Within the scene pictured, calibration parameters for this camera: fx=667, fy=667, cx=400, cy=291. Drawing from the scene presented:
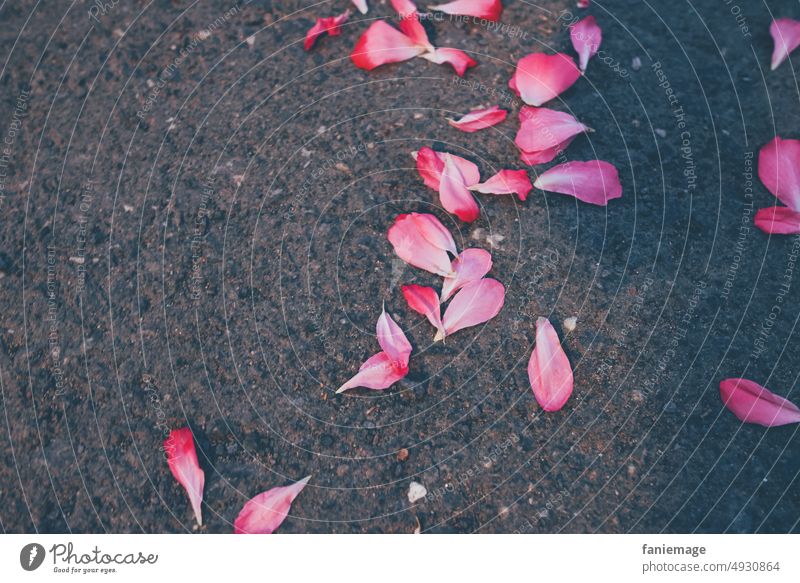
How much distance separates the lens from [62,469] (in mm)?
994

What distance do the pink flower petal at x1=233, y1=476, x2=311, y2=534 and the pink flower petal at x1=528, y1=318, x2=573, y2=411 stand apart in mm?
368

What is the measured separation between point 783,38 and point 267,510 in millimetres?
1280

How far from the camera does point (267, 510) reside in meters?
0.95

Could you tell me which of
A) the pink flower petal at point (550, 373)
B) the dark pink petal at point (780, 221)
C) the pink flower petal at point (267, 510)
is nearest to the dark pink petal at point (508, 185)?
the pink flower petal at point (550, 373)

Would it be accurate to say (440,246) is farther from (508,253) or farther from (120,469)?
(120,469)

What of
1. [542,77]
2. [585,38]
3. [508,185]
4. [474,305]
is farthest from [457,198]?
[585,38]

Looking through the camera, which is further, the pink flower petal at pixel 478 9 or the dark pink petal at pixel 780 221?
the pink flower petal at pixel 478 9

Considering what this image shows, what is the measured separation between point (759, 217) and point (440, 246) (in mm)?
540

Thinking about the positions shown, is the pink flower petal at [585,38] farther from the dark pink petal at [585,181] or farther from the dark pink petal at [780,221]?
the dark pink petal at [780,221]

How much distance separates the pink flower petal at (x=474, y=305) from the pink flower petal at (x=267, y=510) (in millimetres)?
→ 317

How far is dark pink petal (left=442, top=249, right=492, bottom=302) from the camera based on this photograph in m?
1.08

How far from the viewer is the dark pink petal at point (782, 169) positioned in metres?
1.12
